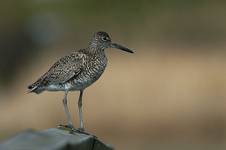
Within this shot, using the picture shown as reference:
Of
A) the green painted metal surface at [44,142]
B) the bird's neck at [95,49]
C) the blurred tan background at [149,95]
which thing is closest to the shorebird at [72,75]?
the bird's neck at [95,49]

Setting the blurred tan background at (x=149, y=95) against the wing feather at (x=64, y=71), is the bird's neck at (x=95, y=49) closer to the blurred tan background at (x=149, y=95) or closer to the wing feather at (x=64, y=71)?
the wing feather at (x=64, y=71)

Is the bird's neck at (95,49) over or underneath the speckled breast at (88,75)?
over

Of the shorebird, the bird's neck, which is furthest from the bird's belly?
the bird's neck

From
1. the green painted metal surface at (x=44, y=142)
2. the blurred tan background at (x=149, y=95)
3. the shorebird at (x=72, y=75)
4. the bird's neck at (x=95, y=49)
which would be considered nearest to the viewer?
the green painted metal surface at (x=44, y=142)

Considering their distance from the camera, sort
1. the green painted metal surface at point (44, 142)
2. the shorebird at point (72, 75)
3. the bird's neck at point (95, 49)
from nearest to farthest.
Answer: the green painted metal surface at point (44, 142), the shorebird at point (72, 75), the bird's neck at point (95, 49)

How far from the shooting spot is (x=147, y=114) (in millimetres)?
20125

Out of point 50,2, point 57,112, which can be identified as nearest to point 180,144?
point 57,112

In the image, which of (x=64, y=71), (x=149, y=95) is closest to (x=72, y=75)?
(x=64, y=71)

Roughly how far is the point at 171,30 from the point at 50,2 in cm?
963

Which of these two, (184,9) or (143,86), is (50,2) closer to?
(184,9)

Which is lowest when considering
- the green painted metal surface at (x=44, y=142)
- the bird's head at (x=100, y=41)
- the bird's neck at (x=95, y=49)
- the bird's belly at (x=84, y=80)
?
the green painted metal surface at (x=44, y=142)

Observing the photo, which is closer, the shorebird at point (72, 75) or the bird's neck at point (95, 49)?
the shorebird at point (72, 75)

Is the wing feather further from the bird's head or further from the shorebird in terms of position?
the bird's head

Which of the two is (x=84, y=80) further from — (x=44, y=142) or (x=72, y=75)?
(x=44, y=142)
